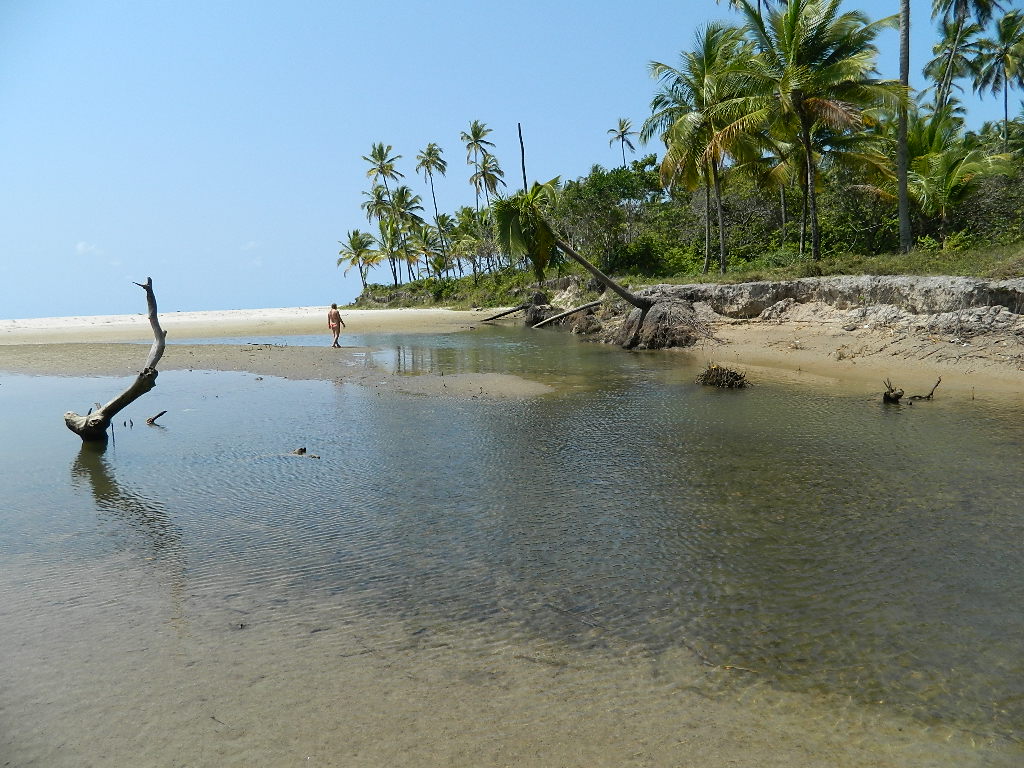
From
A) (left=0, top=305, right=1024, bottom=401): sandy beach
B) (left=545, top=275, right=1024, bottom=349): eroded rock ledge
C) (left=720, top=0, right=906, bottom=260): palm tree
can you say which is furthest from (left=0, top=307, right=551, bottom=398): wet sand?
(left=720, top=0, right=906, bottom=260): palm tree

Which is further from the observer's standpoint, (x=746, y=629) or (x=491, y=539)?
(x=491, y=539)

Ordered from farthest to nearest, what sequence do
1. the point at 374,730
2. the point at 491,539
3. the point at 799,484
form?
the point at 799,484 < the point at 491,539 < the point at 374,730

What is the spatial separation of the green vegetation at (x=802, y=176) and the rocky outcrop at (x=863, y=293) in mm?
1114

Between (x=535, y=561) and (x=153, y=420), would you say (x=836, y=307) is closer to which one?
(x=535, y=561)

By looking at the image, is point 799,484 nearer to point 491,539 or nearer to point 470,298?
point 491,539

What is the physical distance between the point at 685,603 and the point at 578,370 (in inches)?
542

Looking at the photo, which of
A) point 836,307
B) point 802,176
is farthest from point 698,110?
point 836,307

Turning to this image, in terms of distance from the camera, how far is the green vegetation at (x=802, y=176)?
2230 cm

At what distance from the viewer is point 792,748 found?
3355 millimetres

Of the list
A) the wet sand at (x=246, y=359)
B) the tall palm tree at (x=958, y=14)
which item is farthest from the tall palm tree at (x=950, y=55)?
the wet sand at (x=246, y=359)

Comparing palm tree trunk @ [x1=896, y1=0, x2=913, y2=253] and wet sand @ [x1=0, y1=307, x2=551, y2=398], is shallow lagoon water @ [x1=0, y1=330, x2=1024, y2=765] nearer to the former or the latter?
wet sand @ [x1=0, y1=307, x2=551, y2=398]

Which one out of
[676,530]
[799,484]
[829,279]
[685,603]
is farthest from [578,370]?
[685,603]

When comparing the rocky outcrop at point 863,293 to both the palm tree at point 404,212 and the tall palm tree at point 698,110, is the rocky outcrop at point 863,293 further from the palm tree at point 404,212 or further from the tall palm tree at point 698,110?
the palm tree at point 404,212

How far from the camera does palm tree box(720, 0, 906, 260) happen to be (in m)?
21.6
